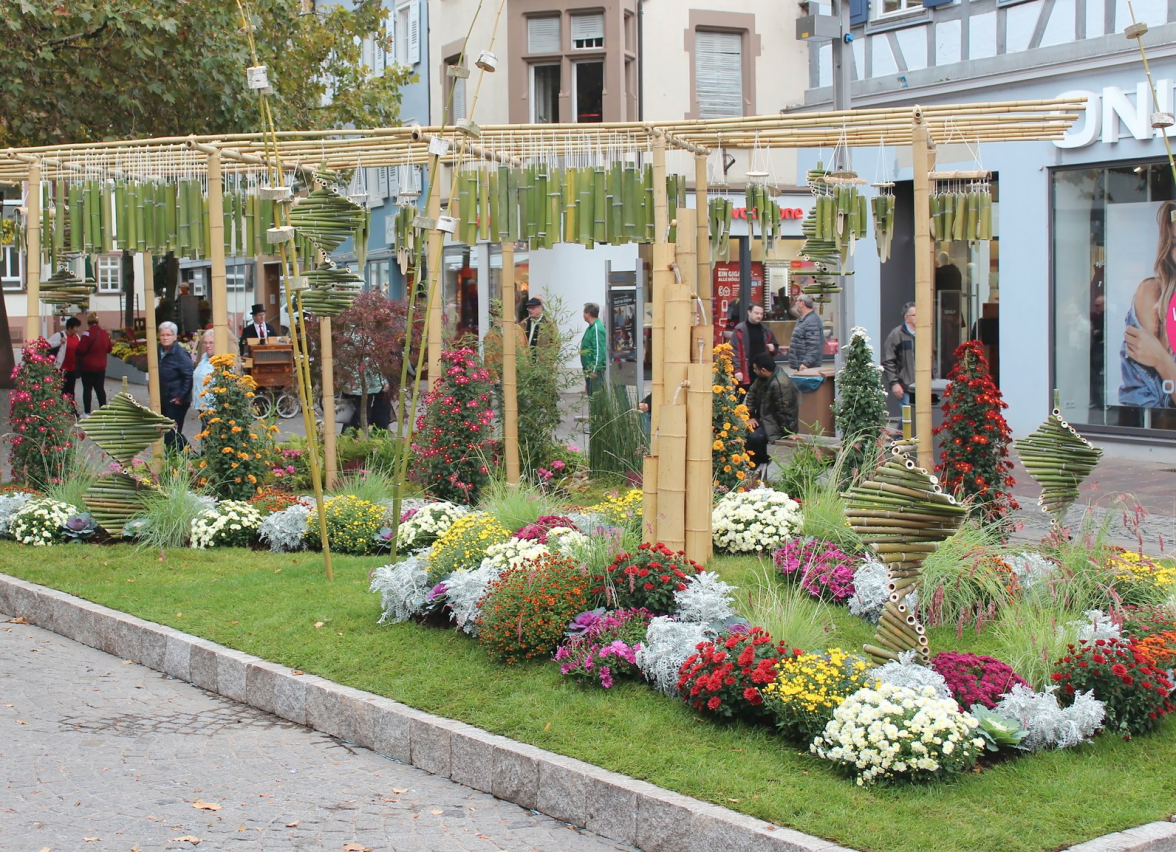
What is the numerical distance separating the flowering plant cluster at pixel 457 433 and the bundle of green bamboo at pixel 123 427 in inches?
78.0

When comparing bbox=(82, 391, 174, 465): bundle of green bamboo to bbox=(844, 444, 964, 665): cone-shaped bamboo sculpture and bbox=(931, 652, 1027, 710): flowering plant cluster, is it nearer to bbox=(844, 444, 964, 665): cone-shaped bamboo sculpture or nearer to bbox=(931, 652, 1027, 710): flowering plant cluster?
bbox=(844, 444, 964, 665): cone-shaped bamboo sculpture

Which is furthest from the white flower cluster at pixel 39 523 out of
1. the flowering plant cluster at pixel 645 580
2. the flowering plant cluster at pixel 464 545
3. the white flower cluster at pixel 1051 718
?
the white flower cluster at pixel 1051 718

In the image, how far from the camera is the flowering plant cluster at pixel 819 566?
755cm

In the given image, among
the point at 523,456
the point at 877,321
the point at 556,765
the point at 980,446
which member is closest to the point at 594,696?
the point at 556,765

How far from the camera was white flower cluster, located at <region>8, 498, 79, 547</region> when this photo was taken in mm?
10398

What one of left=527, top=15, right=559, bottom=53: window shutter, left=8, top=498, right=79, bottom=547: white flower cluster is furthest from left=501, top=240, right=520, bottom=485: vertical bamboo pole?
left=527, top=15, right=559, bottom=53: window shutter

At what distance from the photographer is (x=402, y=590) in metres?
7.53

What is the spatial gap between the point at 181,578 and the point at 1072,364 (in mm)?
11417

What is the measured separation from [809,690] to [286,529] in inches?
216

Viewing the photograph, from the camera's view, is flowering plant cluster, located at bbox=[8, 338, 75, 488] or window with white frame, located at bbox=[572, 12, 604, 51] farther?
window with white frame, located at bbox=[572, 12, 604, 51]

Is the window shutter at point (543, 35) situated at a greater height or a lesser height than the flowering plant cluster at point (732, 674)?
greater

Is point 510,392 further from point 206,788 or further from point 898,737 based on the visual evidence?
point 898,737

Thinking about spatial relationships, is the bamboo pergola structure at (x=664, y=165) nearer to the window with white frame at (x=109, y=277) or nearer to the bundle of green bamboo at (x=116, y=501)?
the bundle of green bamboo at (x=116, y=501)

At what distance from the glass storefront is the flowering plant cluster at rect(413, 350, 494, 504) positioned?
8.51 metres
